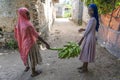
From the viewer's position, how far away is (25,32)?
354 centimetres

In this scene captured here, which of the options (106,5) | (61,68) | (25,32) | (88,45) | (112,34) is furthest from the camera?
(106,5)

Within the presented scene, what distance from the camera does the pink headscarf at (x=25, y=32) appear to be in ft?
11.5

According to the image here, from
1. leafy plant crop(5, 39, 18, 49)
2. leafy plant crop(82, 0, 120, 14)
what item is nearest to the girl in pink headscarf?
leafy plant crop(5, 39, 18, 49)

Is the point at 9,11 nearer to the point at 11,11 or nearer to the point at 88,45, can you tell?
the point at 11,11

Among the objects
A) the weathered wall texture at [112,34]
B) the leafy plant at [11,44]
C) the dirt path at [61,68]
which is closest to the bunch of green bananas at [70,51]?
the dirt path at [61,68]

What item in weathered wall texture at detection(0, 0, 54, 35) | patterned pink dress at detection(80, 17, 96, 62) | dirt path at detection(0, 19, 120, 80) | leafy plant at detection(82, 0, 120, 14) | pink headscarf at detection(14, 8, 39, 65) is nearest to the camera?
pink headscarf at detection(14, 8, 39, 65)

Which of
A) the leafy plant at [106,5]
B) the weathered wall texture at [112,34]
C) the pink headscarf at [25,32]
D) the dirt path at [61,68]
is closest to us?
the pink headscarf at [25,32]

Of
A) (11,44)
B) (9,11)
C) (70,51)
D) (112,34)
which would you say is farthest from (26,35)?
(112,34)

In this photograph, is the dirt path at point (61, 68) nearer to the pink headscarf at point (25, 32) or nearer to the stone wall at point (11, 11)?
the pink headscarf at point (25, 32)

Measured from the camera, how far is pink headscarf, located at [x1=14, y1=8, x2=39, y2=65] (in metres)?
3.50

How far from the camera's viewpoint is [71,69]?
173 inches

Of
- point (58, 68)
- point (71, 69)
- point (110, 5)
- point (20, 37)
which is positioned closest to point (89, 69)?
point (71, 69)

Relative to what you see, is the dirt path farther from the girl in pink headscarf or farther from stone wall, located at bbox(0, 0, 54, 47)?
stone wall, located at bbox(0, 0, 54, 47)

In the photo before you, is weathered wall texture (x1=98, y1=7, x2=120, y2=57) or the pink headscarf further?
weathered wall texture (x1=98, y1=7, x2=120, y2=57)
